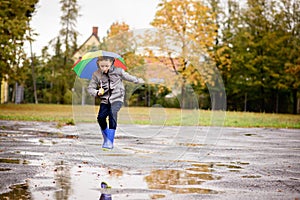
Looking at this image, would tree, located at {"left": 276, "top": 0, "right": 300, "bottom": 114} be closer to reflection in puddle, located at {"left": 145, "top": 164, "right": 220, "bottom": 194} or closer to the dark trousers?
the dark trousers

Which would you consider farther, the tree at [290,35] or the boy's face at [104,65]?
the tree at [290,35]

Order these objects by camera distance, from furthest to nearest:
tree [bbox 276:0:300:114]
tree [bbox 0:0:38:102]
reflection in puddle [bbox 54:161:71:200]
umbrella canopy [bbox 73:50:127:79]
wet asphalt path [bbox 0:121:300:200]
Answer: tree [bbox 276:0:300:114] < tree [bbox 0:0:38:102] < umbrella canopy [bbox 73:50:127:79] < wet asphalt path [bbox 0:121:300:200] < reflection in puddle [bbox 54:161:71:200]

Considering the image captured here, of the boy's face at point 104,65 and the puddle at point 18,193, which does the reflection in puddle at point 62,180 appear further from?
the boy's face at point 104,65

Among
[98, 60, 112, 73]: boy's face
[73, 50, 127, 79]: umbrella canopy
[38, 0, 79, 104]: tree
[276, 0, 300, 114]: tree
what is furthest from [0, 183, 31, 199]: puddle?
[38, 0, 79, 104]: tree

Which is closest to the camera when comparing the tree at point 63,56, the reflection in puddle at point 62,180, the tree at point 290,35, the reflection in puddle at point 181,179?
the reflection in puddle at point 62,180

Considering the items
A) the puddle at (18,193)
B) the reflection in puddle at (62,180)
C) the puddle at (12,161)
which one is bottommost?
the puddle at (18,193)

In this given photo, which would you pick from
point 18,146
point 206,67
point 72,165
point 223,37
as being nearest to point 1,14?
point 206,67

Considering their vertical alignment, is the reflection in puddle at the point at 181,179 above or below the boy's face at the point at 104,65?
below

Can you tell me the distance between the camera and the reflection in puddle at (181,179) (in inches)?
255

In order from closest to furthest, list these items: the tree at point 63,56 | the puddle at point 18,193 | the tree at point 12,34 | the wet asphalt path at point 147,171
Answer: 1. the puddle at point 18,193
2. the wet asphalt path at point 147,171
3. the tree at point 12,34
4. the tree at point 63,56

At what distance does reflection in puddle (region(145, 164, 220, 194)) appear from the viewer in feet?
21.3

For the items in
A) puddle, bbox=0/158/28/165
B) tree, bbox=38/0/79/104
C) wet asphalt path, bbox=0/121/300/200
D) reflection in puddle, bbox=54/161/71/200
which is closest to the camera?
reflection in puddle, bbox=54/161/71/200

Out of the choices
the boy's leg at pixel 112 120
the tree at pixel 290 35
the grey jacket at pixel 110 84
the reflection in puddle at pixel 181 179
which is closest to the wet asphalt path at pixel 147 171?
the reflection in puddle at pixel 181 179

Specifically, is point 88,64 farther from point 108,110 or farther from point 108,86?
point 108,110
